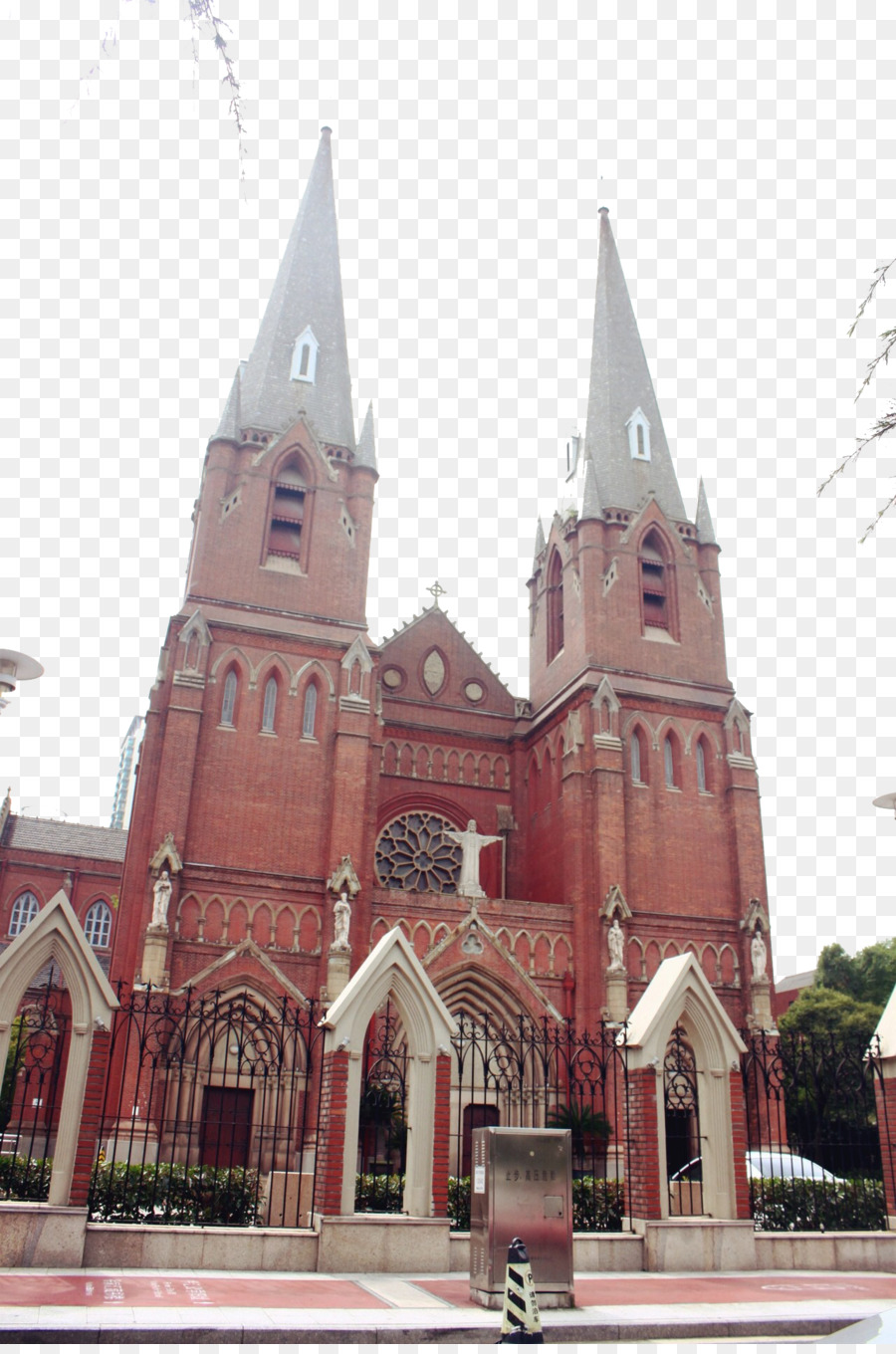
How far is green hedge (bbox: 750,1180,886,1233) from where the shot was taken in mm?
14117

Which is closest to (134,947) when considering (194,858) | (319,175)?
(194,858)

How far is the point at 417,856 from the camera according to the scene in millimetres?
31406

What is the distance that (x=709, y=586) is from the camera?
34.7 m

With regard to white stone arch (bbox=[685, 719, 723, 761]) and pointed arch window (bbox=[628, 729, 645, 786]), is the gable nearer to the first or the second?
pointed arch window (bbox=[628, 729, 645, 786])

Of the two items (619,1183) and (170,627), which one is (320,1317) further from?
(170,627)

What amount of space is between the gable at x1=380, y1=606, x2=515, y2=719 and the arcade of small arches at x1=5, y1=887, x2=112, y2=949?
22349mm

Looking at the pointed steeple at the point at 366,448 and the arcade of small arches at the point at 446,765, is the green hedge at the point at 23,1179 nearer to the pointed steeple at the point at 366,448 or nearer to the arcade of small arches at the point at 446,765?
the arcade of small arches at the point at 446,765

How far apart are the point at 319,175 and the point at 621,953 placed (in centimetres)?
3166

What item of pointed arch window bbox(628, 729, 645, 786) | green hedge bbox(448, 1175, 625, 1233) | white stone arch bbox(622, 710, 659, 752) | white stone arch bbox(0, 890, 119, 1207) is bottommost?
green hedge bbox(448, 1175, 625, 1233)

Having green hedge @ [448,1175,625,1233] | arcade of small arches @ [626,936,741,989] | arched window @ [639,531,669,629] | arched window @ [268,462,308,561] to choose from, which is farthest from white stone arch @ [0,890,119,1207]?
arched window @ [639,531,669,629]

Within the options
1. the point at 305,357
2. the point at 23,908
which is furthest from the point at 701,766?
the point at 23,908

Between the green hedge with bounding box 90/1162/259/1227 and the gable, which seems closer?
the green hedge with bounding box 90/1162/259/1227

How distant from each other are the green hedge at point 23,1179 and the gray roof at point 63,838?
123ft

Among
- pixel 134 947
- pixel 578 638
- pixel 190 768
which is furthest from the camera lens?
pixel 578 638
